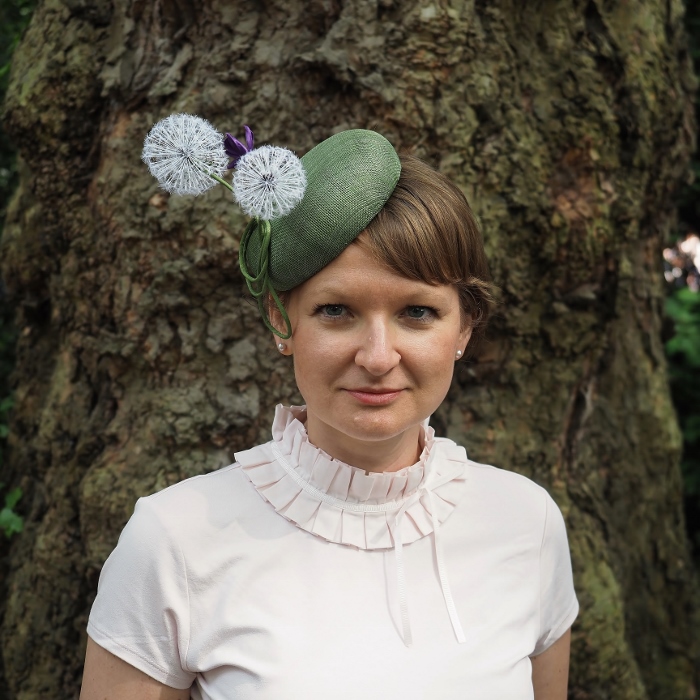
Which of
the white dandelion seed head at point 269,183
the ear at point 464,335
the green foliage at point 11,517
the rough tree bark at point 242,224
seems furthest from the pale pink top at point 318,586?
the green foliage at point 11,517

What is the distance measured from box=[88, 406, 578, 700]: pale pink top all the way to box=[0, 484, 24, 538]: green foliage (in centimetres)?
134

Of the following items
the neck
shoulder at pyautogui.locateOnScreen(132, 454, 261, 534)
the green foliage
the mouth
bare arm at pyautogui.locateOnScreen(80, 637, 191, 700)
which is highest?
the mouth

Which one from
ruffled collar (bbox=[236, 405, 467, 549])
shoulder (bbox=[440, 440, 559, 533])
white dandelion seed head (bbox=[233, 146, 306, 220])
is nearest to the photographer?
white dandelion seed head (bbox=[233, 146, 306, 220])

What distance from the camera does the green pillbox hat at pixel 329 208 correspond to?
1834 mm

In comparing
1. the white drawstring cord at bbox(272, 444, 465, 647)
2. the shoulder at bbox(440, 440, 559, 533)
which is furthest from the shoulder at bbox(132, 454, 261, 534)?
the shoulder at bbox(440, 440, 559, 533)

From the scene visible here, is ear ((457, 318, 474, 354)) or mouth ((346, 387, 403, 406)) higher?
ear ((457, 318, 474, 354))

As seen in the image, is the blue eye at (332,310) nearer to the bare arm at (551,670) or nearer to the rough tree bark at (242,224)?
the rough tree bark at (242,224)

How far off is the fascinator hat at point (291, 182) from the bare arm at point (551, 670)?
3.76ft

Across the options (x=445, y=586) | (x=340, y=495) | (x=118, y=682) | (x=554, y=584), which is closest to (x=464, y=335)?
(x=340, y=495)

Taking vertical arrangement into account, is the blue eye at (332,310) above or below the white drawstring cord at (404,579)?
above

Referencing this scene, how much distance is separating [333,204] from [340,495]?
2.21 ft

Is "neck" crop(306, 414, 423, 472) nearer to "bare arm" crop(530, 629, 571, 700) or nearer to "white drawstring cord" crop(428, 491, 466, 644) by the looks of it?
"white drawstring cord" crop(428, 491, 466, 644)

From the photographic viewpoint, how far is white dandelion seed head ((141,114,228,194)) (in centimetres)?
186

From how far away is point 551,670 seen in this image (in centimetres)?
231
